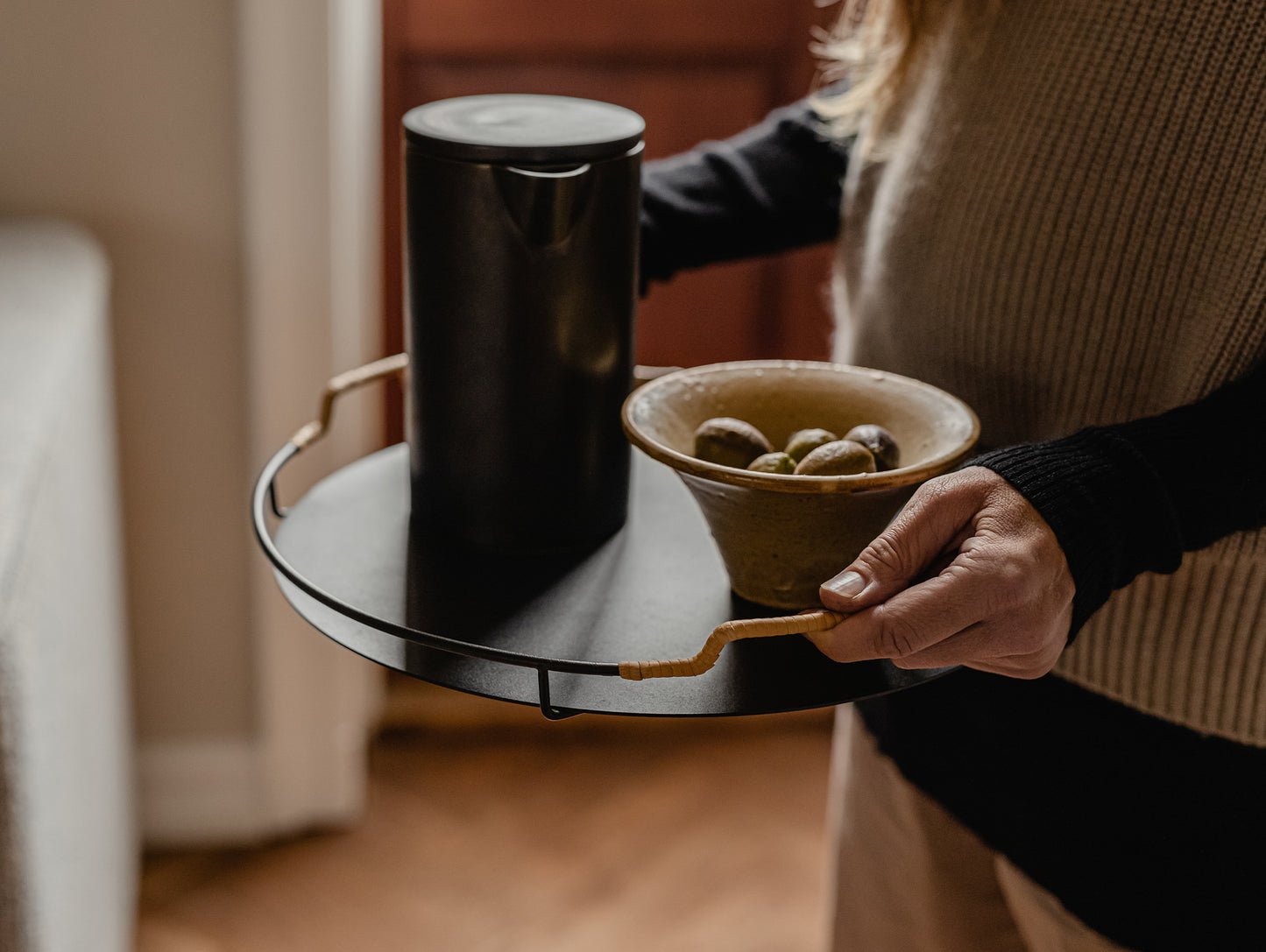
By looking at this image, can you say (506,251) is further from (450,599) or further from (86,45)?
(86,45)

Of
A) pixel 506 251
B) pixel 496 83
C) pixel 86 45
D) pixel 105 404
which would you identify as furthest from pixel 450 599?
pixel 496 83

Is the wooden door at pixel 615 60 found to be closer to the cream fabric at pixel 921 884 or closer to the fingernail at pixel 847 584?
the cream fabric at pixel 921 884

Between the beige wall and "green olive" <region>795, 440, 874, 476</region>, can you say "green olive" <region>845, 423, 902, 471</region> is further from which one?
the beige wall

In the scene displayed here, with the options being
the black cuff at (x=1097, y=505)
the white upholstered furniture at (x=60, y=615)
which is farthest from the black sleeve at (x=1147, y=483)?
the white upholstered furniture at (x=60, y=615)

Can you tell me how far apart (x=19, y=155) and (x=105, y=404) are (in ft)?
0.89

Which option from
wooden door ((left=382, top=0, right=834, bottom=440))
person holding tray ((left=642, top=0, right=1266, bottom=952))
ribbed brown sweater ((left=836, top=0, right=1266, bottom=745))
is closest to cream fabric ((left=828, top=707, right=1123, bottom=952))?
person holding tray ((left=642, top=0, right=1266, bottom=952))

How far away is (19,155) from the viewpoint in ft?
4.20

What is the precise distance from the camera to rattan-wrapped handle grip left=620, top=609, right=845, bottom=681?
44cm

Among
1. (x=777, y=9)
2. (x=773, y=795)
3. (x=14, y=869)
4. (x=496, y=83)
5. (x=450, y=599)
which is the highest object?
(x=777, y=9)

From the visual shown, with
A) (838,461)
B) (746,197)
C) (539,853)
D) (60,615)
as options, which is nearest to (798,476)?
(838,461)

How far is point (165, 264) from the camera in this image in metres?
1.35

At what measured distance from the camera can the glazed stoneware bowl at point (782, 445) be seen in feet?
1.67

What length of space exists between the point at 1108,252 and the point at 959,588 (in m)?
0.29

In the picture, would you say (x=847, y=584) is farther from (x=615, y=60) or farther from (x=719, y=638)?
(x=615, y=60)
